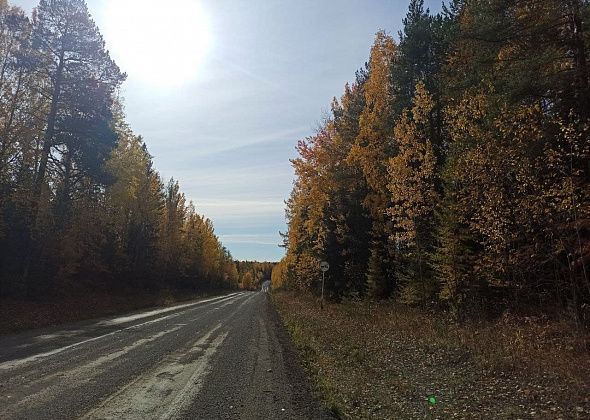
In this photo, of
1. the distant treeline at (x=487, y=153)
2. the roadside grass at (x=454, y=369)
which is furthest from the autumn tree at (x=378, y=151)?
the roadside grass at (x=454, y=369)

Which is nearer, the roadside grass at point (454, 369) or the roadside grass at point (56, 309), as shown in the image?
the roadside grass at point (454, 369)

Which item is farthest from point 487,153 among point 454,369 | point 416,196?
point 454,369

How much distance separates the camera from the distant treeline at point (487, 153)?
1180cm

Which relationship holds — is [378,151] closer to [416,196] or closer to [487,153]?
[416,196]

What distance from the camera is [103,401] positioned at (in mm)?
7031

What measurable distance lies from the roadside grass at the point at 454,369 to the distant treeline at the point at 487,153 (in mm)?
1419

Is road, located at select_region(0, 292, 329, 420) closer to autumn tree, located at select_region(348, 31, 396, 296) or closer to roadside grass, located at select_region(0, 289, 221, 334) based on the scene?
roadside grass, located at select_region(0, 289, 221, 334)

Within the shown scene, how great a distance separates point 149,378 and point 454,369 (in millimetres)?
6411

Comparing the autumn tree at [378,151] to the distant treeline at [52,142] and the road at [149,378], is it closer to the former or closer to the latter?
the road at [149,378]

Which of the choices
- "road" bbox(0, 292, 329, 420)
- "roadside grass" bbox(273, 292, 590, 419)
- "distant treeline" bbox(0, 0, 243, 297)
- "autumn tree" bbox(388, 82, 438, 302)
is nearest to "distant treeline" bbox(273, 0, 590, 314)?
"autumn tree" bbox(388, 82, 438, 302)

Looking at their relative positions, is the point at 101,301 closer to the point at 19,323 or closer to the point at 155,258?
the point at 19,323

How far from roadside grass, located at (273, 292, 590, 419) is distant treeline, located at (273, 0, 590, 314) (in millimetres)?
1419

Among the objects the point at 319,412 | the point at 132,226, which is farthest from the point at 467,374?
the point at 132,226

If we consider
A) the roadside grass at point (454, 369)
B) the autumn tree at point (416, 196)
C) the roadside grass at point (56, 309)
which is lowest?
the roadside grass at point (454, 369)
